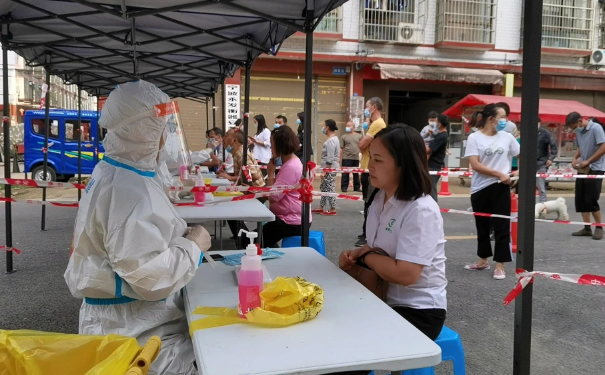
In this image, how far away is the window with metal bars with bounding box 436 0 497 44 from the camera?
1625cm

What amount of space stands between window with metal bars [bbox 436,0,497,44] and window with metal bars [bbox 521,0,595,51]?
2686 mm

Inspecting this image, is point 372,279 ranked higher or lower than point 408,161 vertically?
lower

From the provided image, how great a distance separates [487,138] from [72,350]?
4.31 m

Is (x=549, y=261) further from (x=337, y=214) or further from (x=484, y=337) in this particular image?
(x=337, y=214)

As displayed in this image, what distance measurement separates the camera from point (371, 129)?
18.4 ft

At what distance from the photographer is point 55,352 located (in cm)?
135

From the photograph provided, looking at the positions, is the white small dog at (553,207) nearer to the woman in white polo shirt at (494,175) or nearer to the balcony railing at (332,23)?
the woman in white polo shirt at (494,175)

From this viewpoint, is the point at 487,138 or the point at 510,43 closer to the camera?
the point at 487,138

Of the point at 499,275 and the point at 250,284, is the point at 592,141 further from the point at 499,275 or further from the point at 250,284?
the point at 250,284

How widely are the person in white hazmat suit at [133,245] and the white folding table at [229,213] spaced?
153cm

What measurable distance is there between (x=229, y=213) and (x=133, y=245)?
2.08m

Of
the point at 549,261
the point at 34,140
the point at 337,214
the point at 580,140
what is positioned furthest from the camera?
the point at 34,140

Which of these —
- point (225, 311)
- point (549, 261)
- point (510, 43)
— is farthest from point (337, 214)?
point (510, 43)

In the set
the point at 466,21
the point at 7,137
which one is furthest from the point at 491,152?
the point at 466,21
